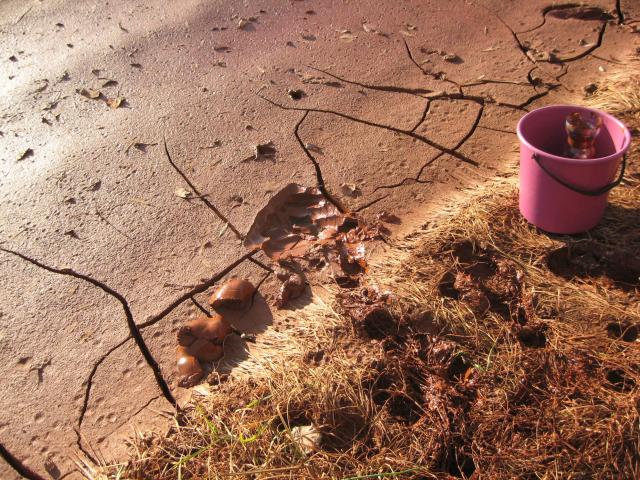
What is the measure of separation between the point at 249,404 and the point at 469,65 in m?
2.55

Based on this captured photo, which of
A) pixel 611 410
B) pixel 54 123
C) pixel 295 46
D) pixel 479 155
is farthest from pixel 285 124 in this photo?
pixel 611 410

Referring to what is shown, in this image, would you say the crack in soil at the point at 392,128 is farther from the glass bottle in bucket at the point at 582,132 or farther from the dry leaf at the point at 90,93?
the dry leaf at the point at 90,93

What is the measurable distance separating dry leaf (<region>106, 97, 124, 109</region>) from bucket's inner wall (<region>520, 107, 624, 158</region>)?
91.6 inches

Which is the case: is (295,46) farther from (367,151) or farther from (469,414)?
(469,414)

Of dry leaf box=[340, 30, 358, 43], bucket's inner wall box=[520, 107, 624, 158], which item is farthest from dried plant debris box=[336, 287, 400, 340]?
dry leaf box=[340, 30, 358, 43]

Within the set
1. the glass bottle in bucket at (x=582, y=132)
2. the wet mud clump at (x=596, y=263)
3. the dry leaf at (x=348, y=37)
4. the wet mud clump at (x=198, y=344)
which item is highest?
the glass bottle in bucket at (x=582, y=132)

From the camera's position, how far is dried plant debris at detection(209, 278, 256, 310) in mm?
2619

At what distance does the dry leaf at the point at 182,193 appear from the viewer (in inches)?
125

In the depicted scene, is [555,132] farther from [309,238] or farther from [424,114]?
[309,238]

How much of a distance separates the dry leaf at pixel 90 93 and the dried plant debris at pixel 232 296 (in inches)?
72.6

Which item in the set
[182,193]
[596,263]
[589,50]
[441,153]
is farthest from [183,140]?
[589,50]

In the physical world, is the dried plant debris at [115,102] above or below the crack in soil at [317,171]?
above

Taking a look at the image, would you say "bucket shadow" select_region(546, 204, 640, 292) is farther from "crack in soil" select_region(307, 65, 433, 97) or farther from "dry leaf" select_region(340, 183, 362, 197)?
"crack in soil" select_region(307, 65, 433, 97)

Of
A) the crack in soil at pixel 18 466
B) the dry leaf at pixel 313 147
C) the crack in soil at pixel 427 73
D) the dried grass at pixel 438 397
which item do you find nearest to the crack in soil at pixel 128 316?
the dried grass at pixel 438 397
